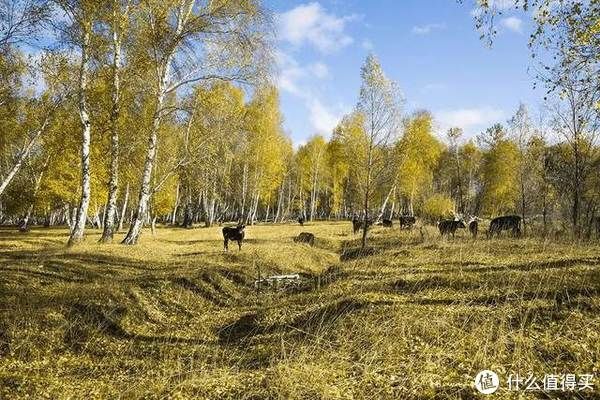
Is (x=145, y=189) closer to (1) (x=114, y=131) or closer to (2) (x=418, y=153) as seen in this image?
(1) (x=114, y=131)

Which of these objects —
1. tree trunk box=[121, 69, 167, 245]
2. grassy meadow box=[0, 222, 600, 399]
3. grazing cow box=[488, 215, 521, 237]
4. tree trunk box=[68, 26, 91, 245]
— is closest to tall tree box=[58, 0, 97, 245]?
tree trunk box=[68, 26, 91, 245]

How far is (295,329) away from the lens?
341 inches

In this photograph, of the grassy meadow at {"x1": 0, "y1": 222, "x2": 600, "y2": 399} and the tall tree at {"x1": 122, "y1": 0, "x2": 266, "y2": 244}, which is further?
the tall tree at {"x1": 122, "y1": 0, "x2": 266, "y2": 244}

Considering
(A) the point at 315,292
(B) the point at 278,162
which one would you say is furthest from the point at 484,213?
(A) the point at 315,292

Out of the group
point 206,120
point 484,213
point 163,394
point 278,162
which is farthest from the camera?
point 484,213

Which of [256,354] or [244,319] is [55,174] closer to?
[244,319]

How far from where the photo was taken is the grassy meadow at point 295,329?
6.40 metres

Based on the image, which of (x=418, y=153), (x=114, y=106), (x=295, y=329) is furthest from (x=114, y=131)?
(x=418, y=153)

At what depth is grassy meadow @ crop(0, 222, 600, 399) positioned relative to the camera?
21.0 feet

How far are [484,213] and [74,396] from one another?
8010 centimetres

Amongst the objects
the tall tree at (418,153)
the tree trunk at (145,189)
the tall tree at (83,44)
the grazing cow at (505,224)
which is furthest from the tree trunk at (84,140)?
the tall tree at (418,153)

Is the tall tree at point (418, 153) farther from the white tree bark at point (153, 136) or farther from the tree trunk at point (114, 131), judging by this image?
the tree trunk at point (114, 131)

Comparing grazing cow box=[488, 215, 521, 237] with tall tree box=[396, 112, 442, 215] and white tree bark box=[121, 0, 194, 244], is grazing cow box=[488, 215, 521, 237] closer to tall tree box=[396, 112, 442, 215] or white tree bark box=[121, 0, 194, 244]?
tall tree box=[396, 112, 442, 215]

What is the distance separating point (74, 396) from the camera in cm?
644
